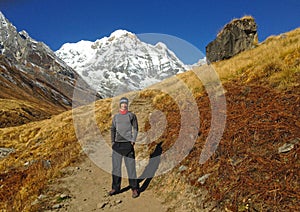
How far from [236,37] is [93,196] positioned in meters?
20.7

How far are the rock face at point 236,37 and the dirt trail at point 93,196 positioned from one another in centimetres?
1780

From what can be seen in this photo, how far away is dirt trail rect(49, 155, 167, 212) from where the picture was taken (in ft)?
25.5

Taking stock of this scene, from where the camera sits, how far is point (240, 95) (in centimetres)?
1129

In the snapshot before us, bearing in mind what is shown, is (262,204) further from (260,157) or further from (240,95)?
(240,95)

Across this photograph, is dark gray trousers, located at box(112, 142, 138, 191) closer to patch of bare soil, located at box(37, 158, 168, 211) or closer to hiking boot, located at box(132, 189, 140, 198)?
patch of bare soil, located at box(37, 158, 168, 211)

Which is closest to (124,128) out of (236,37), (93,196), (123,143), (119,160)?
(123,143)

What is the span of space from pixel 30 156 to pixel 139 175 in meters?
10.1

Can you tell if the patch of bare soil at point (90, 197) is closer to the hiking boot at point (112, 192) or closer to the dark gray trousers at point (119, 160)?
the hiking boot at point (112, 192)

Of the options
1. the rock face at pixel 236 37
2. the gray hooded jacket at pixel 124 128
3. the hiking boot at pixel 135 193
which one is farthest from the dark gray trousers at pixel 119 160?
the rock face at pixel 236 37

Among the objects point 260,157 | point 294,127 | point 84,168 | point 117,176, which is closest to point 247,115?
point 294,127

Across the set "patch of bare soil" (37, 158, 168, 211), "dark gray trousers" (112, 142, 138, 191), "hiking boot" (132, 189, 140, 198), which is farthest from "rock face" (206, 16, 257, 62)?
"hiking boot" (132, 189, 140, 198)

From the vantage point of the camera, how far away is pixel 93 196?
8.69 meters

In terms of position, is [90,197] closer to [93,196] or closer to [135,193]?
[93,196]

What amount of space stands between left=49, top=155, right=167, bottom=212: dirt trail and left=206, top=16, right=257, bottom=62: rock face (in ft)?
58.4
